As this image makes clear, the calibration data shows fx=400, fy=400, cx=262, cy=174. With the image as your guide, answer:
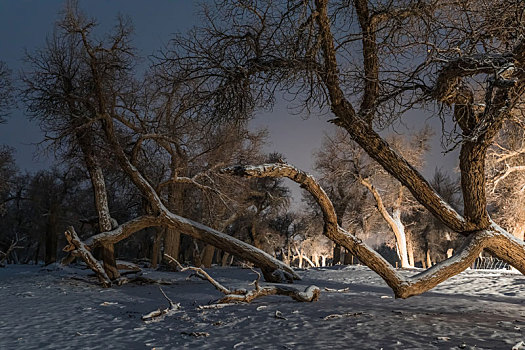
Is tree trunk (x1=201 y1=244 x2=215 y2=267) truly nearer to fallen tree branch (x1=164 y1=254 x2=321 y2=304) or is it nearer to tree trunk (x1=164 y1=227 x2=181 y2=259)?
tree trunk (x1=164 y1=227 x2=181 y2=259)

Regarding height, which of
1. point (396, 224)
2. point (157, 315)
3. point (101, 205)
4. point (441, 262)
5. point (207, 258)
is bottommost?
point (157, 315)

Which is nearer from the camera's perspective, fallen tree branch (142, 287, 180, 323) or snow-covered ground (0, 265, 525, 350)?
snow-covered ground (0, 265, 525, 350)

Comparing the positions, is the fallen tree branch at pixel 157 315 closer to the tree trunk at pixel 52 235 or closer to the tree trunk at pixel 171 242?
the tree trunk at pixel 171 242

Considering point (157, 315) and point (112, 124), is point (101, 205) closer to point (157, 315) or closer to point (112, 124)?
point (112, 124)

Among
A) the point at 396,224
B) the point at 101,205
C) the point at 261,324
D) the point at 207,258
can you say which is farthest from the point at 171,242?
the point at 261,324

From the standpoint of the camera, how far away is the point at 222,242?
42.2 ft

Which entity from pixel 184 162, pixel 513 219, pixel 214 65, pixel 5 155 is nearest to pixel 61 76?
pixel 184 162

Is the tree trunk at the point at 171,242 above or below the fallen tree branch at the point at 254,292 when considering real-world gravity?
above

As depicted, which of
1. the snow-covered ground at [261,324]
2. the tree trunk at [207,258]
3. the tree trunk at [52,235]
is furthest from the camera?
the tree trunk at [207,258]

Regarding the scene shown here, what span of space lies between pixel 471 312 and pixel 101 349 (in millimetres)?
6114

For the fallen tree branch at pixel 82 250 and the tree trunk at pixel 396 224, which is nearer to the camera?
the fallen tree branch at pixel 82 250

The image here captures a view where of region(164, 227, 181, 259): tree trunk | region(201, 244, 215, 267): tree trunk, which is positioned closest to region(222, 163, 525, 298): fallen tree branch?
region(164, 227, 181, 259): tree trunk

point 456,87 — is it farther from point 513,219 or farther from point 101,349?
point 513,219

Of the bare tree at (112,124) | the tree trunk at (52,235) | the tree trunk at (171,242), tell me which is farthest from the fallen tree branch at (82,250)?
the tree trunk at (52,235)
